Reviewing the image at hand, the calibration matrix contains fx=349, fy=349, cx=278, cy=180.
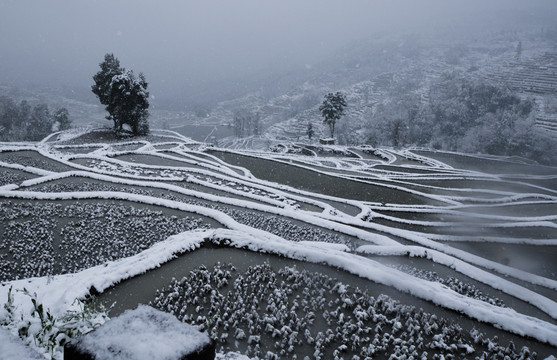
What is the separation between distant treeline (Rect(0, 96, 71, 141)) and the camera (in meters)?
68.1

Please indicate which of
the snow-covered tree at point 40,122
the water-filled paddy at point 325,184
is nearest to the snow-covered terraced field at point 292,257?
the water-filled paddy at point 325,184

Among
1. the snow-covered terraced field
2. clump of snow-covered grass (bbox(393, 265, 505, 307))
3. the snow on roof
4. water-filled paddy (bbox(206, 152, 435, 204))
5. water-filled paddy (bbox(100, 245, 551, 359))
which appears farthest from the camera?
water-filled paddy (bbox(206, 152, 435, 204))

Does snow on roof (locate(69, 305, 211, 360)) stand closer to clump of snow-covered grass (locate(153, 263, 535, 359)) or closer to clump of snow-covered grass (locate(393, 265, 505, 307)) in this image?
clump of snow-covered grass (locate(153, 263, 535, 359))

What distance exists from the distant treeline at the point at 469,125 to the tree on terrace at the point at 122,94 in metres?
42.3

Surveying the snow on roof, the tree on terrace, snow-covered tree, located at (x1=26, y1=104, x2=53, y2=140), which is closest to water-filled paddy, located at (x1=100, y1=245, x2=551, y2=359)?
the snow on roof

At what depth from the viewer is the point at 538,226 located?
21469 mm

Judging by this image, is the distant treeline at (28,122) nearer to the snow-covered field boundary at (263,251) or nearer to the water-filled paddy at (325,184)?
the water-filled paddy at (325,184)

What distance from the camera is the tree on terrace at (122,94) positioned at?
4588cm

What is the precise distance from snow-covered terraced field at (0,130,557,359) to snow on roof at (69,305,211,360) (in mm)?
2830

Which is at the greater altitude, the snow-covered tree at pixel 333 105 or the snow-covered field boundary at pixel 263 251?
the snow-covered tree at pixel 333 105

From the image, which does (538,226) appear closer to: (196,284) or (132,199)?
(196,284)

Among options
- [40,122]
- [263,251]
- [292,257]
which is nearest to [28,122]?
[40,122]

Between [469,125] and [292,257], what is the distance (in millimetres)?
91914

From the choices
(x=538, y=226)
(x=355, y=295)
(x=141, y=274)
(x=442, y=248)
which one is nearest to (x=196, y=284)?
(x=141, y=274)
